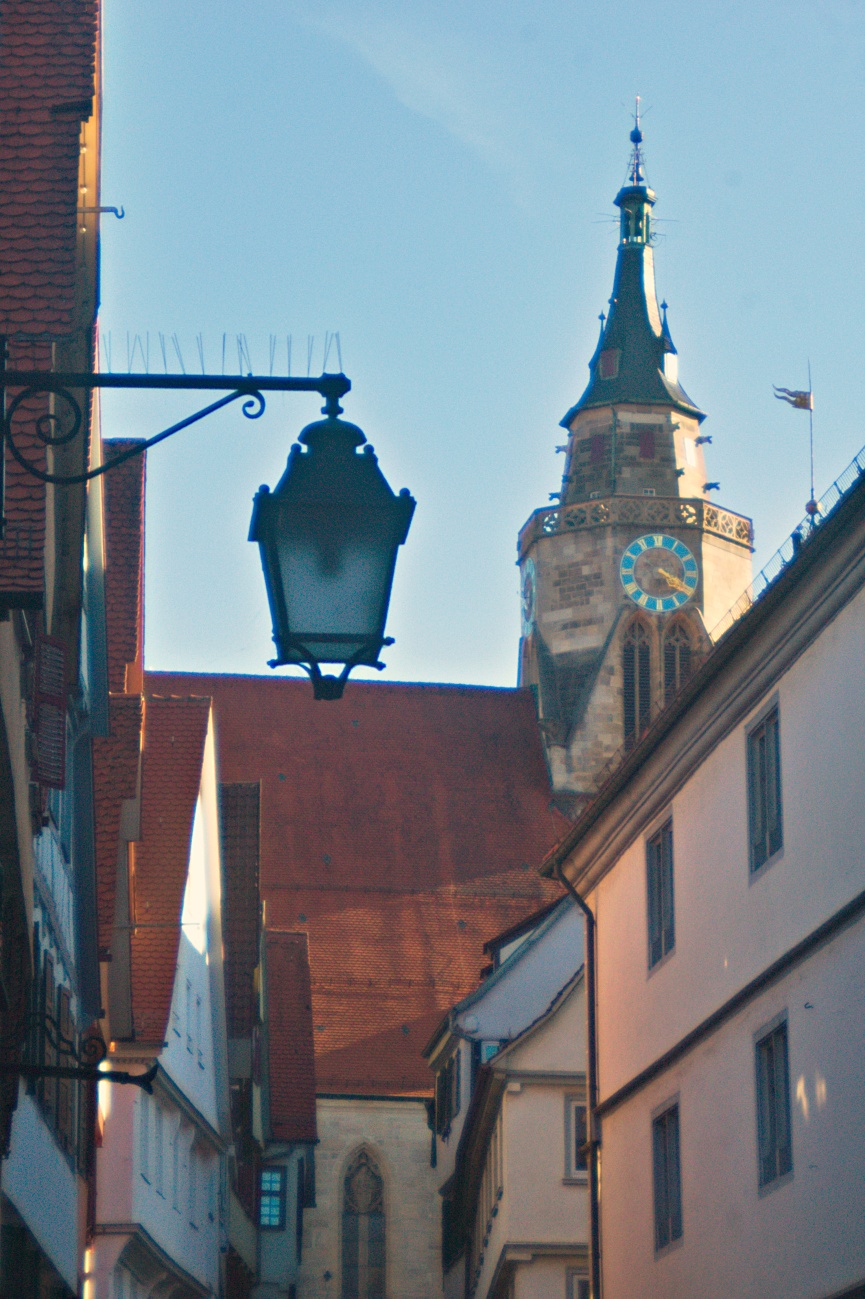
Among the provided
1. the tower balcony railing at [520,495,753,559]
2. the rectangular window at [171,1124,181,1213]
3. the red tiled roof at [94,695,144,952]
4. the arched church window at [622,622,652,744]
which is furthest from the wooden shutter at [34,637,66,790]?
the tower balcony railing at [520,495,753,559]

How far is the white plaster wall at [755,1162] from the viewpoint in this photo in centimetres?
1161

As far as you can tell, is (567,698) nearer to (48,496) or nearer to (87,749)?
(87,749)

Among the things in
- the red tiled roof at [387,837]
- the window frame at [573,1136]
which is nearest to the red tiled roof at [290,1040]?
the red tiled roof at [387,837]

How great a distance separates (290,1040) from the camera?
3684 centimetres

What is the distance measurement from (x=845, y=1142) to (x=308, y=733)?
123ft

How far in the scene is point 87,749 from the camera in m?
14.6

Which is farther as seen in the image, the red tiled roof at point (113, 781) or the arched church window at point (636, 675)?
the arched church window at point (636, 675)

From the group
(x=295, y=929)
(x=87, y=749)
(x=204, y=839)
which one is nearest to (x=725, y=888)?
(x=87, y=749)

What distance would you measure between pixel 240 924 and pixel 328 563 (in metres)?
21.5

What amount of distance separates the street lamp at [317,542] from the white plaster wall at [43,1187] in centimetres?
608

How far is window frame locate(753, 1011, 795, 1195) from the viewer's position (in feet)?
41.9

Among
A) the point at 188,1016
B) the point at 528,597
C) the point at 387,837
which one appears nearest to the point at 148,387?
the point at 188,1016

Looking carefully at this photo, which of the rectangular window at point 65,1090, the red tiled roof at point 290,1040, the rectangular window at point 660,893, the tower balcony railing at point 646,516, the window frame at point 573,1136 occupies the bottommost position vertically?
the rectangular window at point 65,1090

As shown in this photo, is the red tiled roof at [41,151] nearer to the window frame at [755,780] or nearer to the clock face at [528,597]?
the window frame at [755,780]
